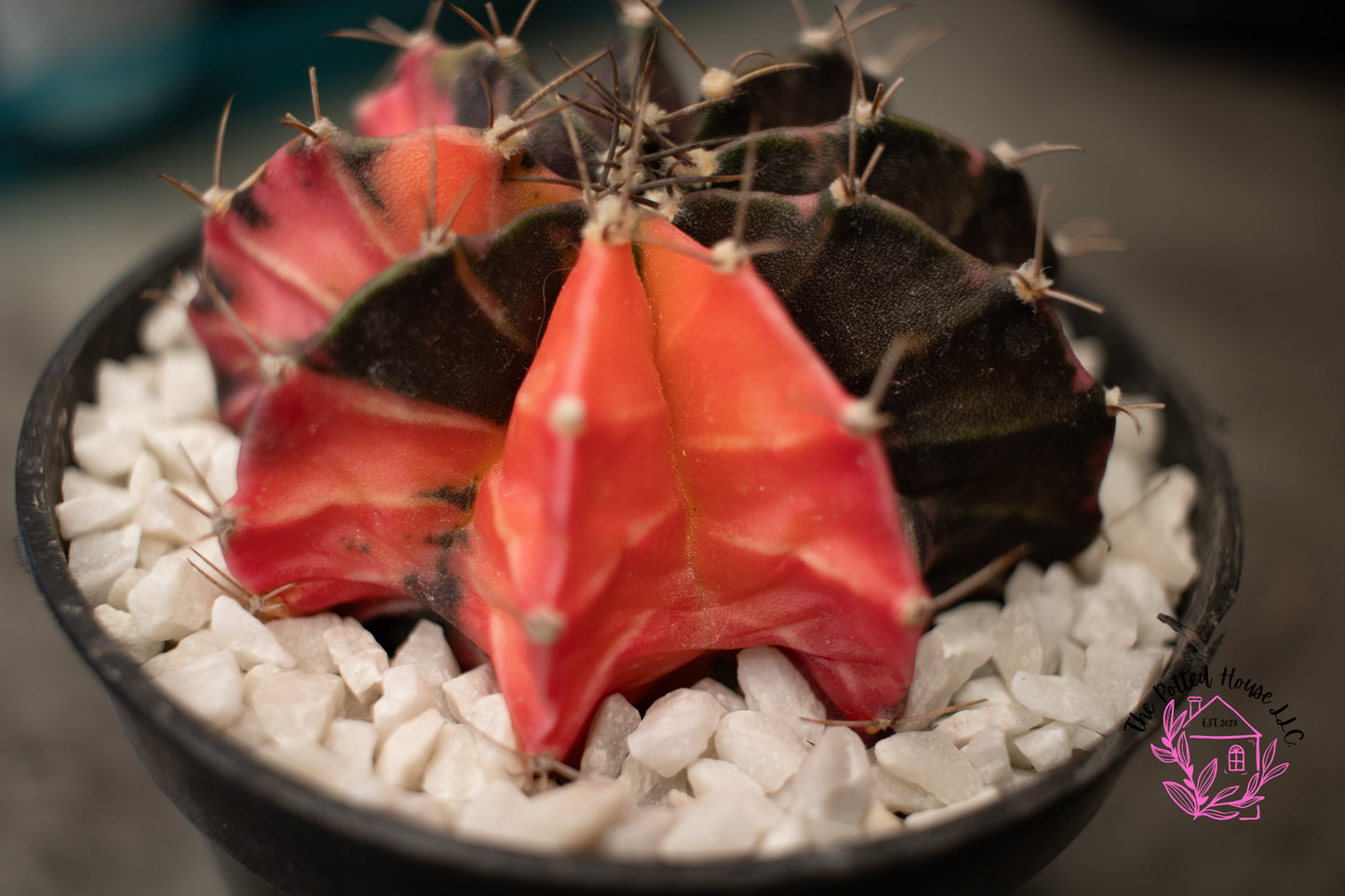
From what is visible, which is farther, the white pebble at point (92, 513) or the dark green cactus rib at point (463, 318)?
the white pebble at point (92, 513)

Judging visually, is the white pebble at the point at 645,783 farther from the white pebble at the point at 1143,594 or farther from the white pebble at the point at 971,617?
the white pebble at the point at 1143,594

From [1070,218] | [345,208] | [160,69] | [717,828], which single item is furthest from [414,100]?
[1070,218]

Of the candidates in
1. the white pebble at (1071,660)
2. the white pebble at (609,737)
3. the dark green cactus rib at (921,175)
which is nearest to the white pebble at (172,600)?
the white pebble at (609,737)

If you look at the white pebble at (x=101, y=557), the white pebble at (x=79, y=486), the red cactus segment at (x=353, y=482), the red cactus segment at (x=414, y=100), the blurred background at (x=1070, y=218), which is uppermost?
the red cactus segment at (x=414, y=100)

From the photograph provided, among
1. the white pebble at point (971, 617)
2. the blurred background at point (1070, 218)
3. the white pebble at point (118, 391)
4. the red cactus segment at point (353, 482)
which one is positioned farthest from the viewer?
the blurred background at point (1070, 218)

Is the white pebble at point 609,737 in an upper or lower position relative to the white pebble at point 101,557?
lower

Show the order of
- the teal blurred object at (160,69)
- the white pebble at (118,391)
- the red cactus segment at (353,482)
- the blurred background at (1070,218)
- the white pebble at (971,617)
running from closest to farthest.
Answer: the red cactus segment at (353,482) < the white pebble at (971,617) < the white pebble at (118,391) < the blurred background at (1070,218) < the teal blurred object at (160,69)

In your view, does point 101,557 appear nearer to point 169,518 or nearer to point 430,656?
point 169,518

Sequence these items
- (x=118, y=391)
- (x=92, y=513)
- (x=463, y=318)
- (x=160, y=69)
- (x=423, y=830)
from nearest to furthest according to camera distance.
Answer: (x=423, y=830) → (x=463, y=318) → (x=92, y=513) → (x=118, y=391) → (x=160, y=69)
